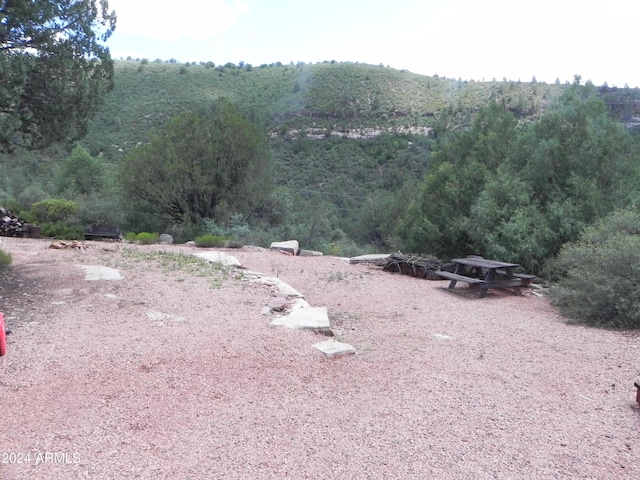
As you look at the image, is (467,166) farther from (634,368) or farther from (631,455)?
(631,455)

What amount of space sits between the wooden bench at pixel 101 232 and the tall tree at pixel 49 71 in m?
6.50

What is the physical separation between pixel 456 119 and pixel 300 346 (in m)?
35.9

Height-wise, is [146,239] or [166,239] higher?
[146,239]

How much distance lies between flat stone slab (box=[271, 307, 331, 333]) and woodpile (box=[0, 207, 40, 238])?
463 inches

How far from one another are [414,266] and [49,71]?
792 cm

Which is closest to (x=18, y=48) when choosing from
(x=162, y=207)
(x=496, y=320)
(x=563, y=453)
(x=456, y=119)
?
(x=496, y=320)

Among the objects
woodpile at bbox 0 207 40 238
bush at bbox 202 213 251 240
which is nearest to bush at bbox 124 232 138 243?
bush at bbox 202 213 251 240

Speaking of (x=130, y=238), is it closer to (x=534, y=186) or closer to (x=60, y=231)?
(x=60, y=231)

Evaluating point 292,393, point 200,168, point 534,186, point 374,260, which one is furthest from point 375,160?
point 292,393

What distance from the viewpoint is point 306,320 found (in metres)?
6.02

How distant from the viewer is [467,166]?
43.2ft

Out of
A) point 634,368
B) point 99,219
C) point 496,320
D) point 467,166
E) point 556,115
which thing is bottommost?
point 99,219

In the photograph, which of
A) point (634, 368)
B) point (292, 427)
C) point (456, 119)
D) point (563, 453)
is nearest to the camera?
point (563, 453)

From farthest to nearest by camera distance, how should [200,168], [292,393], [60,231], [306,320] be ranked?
1. [200,168]
2. [60,231]
3. [306,320]
4. [292,393]
